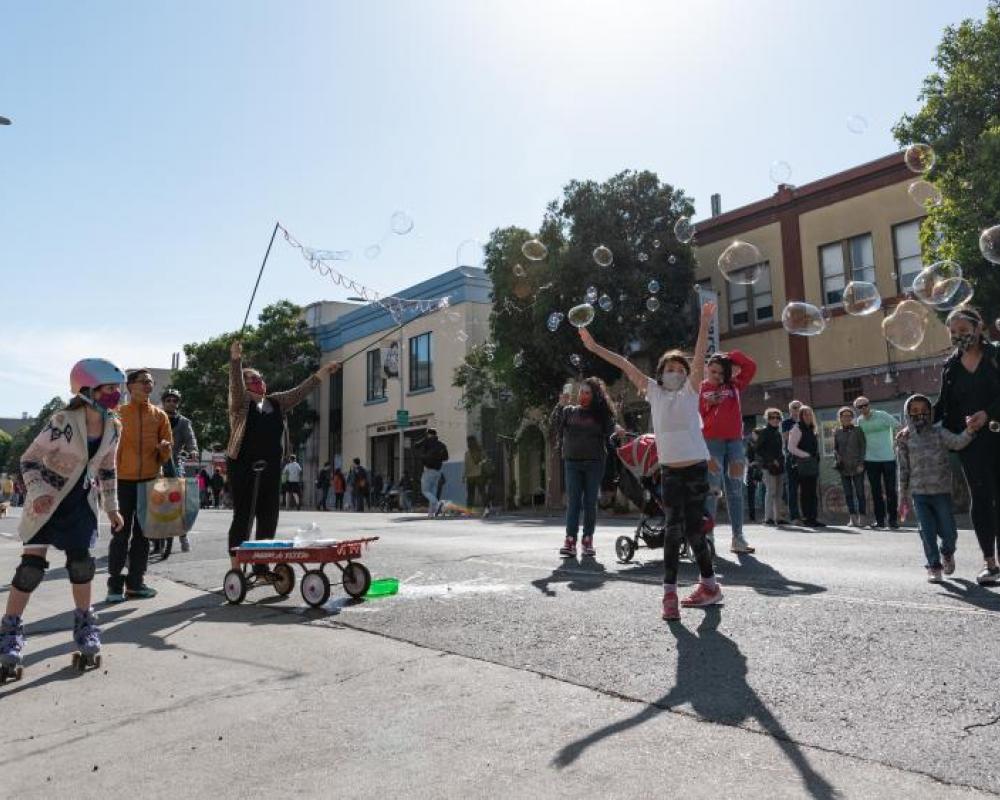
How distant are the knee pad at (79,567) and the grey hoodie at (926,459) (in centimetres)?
546

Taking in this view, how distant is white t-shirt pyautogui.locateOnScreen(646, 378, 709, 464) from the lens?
513 cm

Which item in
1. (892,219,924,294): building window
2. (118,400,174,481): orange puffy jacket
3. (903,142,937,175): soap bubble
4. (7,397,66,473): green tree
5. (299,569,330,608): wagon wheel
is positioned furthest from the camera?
(7,397,66,473): green tree

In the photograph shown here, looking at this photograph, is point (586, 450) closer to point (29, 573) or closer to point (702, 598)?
point (702, 598)

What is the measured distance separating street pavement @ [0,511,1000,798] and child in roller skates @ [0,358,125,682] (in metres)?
0.28

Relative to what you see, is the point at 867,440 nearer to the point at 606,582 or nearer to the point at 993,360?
the point at 993,360

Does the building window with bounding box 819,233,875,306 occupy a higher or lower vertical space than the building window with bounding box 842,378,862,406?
higher

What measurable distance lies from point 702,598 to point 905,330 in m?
5.67

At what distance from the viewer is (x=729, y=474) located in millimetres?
7750

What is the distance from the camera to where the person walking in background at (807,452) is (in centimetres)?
1227

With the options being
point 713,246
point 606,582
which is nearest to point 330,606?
point 606,582

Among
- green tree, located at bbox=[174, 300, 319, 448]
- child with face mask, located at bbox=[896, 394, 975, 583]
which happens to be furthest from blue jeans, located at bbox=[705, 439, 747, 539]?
green tree, located at bbox=[174, 300, 319, 448]

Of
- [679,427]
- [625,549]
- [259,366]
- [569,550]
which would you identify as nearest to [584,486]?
[569,550]

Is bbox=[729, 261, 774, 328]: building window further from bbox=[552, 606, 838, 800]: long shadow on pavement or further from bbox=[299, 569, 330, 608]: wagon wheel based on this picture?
bbox=[552, 606, 838, 800]: long shadow on pavement

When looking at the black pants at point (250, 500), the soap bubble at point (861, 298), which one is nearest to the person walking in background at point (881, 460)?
the soap bubble at point (861, 298)
